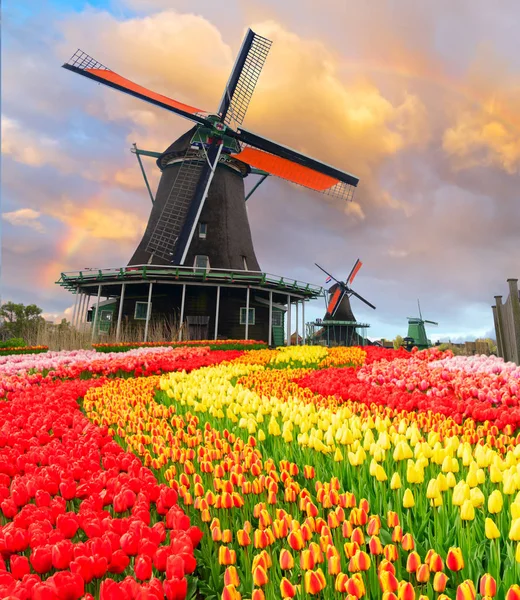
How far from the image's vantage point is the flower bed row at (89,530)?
1.84 metres

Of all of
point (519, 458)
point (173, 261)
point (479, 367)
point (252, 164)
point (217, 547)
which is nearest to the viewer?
point (217, 547)

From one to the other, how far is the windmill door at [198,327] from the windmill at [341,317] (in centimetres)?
2484

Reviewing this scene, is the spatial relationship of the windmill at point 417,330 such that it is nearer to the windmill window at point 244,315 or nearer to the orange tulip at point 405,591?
the windmill window at point 244,315

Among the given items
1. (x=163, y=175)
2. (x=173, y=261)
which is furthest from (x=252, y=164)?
(x=173, y=261)

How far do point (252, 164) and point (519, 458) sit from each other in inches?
1091

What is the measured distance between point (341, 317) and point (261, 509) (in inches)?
1913

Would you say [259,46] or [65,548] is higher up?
[259,46]

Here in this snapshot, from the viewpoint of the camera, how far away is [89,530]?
228cm

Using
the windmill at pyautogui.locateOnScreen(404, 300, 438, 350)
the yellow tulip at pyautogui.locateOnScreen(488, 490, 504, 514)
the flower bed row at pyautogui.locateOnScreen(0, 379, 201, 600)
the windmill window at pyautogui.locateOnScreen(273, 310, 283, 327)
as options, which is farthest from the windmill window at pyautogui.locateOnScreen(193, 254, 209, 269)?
the windmill at pyautogui.locateOnScreen(404, 300, 438, 350)

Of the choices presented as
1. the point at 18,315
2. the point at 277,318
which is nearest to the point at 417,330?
the point at 277,318

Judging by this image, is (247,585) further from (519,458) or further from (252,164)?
(252,164)

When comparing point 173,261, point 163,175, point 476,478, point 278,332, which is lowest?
point 476,478

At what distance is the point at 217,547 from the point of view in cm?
247

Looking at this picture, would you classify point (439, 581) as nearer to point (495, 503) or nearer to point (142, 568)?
point (495, 503)
